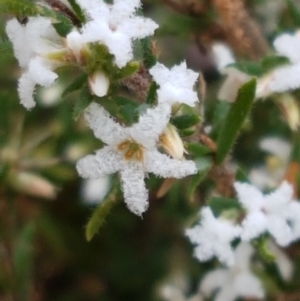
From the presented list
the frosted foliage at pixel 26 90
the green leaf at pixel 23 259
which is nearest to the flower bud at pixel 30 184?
the green leaf at pixel 23 259

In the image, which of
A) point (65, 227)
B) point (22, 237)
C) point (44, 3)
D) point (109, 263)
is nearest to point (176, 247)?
point (109, 263)

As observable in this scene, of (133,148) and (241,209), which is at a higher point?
(133,148)

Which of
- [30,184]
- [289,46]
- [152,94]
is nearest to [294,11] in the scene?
[289,46]

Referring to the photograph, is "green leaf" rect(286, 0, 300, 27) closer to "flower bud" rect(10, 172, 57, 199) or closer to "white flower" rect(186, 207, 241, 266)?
"white flower" rect(186, 207, 241, 266)

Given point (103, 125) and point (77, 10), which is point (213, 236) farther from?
point (77, 10)

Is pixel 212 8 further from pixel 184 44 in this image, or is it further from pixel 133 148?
pixel 133 148

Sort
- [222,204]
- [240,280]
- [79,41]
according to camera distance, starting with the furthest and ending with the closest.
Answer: [240,280] < [222,204] < [79,41]

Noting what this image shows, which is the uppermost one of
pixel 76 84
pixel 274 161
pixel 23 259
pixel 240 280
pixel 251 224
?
pixel 76 84
